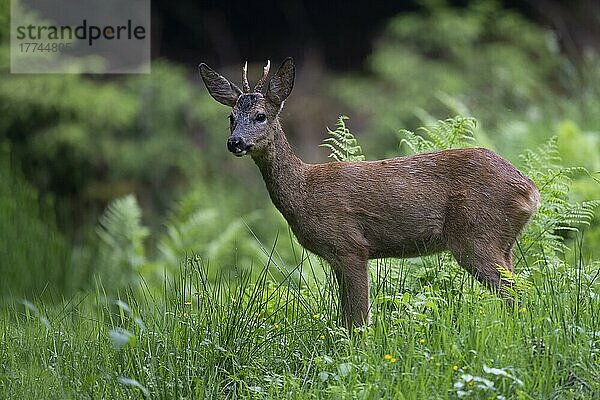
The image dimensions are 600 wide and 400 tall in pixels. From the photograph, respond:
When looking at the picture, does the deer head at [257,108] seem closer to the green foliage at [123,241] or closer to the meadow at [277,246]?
the meadow at [277,246]

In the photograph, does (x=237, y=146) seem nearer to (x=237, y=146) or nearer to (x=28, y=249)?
(x=237, y=146)

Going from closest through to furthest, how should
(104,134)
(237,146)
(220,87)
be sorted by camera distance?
1. (237,146)
2. (220,87)
3. (104,134)

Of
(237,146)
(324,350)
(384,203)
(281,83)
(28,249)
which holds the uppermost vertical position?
(281,83)

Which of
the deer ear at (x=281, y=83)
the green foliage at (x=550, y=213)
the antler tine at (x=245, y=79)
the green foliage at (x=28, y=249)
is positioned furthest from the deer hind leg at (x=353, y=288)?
the green foliage at (x=28, y=249)

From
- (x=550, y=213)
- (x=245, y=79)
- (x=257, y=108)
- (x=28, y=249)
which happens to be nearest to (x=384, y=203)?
(x=257, y=108)

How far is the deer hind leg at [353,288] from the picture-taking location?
464 centimetres

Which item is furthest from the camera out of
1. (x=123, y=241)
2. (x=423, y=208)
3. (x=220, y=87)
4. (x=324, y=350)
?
(x=123, y=241)

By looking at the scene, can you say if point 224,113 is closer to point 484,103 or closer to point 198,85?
point 198,85

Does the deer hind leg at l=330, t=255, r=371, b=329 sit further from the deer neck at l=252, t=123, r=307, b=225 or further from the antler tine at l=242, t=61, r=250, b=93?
the antler tine at l=242, t=61, r=250, b=93

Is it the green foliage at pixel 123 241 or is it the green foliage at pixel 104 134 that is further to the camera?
the green foliage at pixel 104 134

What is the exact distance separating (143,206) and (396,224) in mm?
6542

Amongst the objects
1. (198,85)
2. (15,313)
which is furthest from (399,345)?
(198,85)

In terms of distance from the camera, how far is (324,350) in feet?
14.3

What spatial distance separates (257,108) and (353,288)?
92cm
